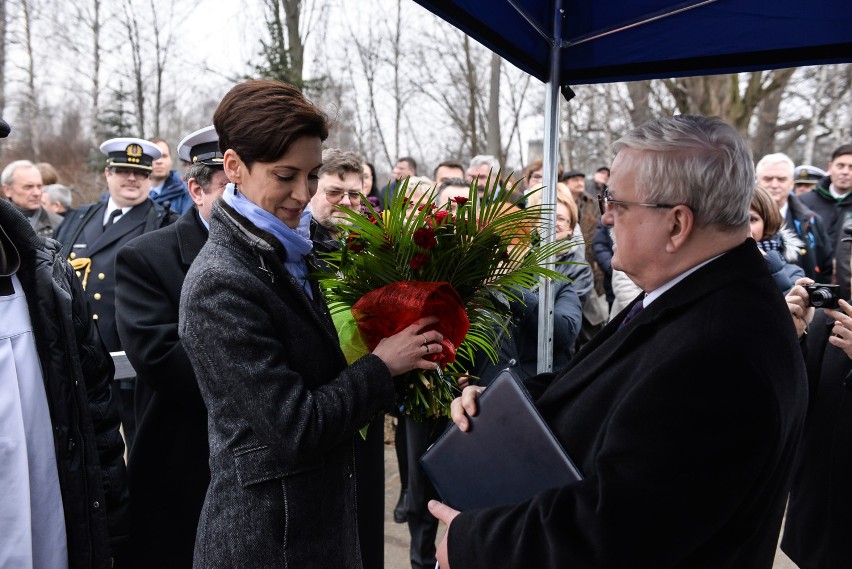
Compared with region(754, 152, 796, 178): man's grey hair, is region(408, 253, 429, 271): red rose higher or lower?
lower

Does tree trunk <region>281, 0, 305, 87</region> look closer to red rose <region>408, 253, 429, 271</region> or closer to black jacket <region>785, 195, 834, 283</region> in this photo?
black jacket <region>785, 195, 834, 283</region>

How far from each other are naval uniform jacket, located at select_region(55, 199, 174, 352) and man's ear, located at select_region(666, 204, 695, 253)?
11.4ft

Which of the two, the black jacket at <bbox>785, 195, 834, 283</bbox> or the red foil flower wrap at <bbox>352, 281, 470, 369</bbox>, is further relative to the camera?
the black jacket at <bbox>785, 195, 834, 283</bbox>

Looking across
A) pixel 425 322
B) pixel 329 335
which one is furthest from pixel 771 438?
pixel 329 335

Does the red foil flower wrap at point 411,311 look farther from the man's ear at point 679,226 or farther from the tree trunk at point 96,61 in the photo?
the tree trunk at point 96,61

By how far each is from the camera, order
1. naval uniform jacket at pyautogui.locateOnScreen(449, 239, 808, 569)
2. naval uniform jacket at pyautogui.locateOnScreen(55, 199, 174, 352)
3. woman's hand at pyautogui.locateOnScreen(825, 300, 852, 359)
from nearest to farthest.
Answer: naval uniform jacket at pyautogui.locateOnScreen(449, 239, 808, 569) < woman's hand at pyautogui.locateOnScreen(825, 300, 852, 359) < naval uniform jacket at pyautogui.locateOnScreen(55, 199, 174, 352)

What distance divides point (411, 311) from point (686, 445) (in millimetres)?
803

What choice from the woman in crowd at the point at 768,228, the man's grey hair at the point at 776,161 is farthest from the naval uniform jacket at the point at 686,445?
the man's grey hair at the point at 776,161

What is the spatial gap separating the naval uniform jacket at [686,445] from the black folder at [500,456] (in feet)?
0.26

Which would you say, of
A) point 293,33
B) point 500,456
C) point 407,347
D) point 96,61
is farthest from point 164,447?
point 96,61

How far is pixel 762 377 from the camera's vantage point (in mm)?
1243

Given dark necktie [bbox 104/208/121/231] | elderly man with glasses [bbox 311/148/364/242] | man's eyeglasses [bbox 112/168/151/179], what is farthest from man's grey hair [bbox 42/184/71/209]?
elderly man with glasses [bbox 311/148/364/242]

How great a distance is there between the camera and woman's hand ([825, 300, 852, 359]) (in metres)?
2.37

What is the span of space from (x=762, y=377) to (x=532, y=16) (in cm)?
176
